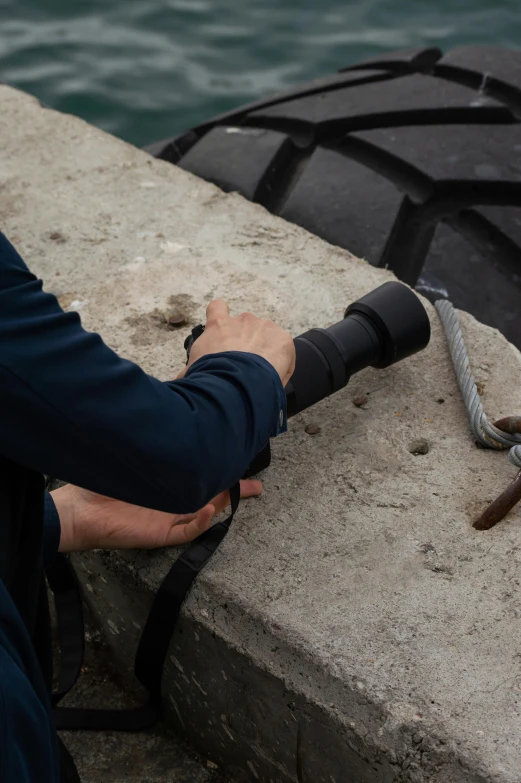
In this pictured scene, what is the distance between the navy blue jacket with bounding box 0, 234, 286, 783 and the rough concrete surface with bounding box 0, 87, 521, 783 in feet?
0.96

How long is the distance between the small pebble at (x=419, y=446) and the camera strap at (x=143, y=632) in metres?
0.32

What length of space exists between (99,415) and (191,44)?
4112 millimetres

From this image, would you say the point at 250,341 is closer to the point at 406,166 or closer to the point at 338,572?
the point at 338,572

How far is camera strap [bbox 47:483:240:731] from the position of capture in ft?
4.17

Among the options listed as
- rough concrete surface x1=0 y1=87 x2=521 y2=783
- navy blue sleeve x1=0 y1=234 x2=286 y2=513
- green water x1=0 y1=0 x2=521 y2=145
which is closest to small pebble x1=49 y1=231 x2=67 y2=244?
rough concrete surface x1=0 y1=87 x2=521 y2=783

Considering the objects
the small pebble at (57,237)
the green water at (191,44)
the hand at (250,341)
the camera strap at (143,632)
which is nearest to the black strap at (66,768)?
the camera strap at (143,632)

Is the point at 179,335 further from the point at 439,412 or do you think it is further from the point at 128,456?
the point at 128,456

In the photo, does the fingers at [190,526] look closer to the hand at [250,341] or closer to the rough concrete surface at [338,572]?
the rough concrete surface at [338,572]

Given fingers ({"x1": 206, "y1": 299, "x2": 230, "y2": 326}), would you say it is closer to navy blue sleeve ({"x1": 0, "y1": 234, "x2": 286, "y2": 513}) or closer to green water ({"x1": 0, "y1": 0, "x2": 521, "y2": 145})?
navy blue sleeve ({"x1": 0, "y1": 234, "x2": 286, "y2": 513})

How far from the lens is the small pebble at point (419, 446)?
1439 mm

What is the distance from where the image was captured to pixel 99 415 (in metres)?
0.89

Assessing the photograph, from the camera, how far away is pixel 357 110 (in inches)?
90.7

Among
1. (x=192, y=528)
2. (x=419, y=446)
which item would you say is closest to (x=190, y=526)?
(x=192, y=528)

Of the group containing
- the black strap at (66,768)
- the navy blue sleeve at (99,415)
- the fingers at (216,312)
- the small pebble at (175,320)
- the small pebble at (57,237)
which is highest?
the navy blue sleeve at (99,415)
